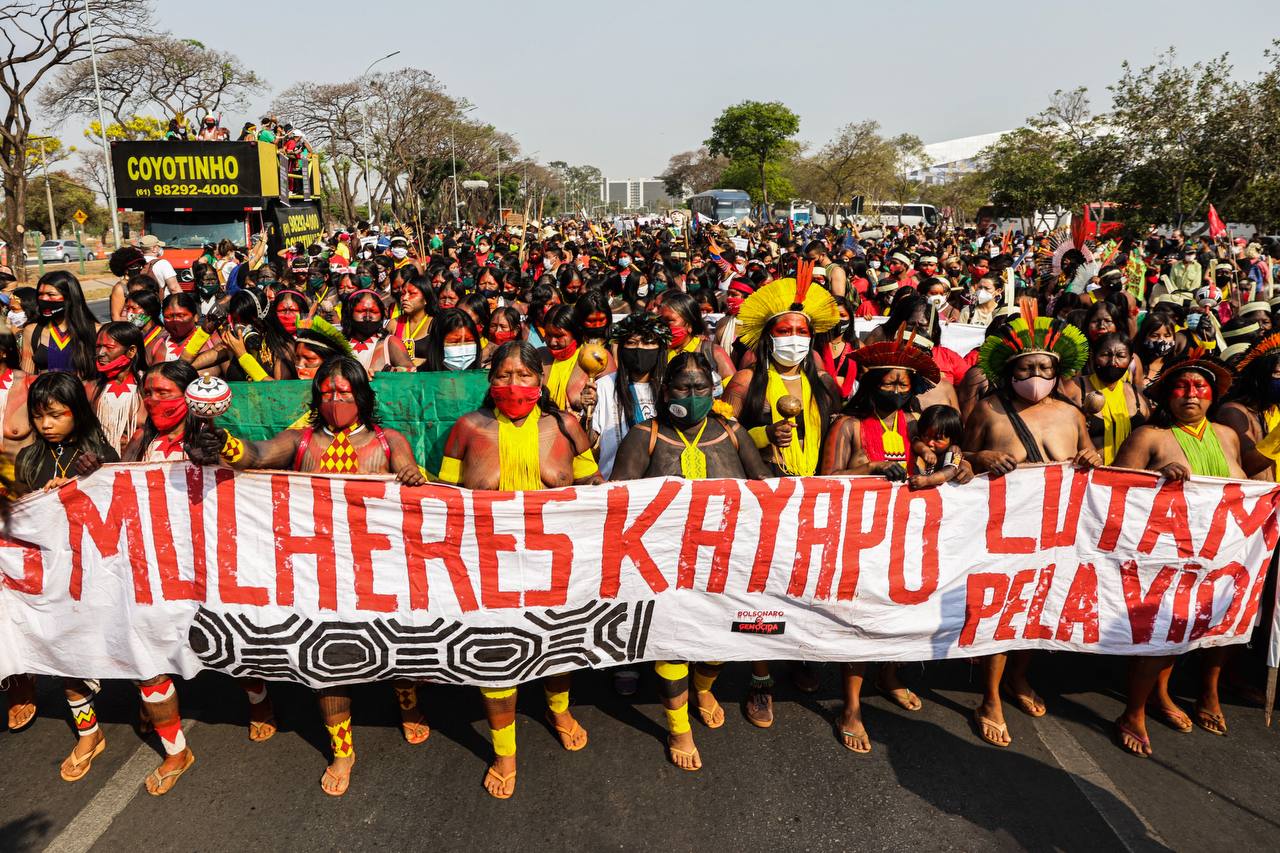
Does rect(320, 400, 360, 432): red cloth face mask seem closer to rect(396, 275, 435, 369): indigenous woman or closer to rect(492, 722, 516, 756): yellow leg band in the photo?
rect(492, 722, 516, 756): yellow leg band

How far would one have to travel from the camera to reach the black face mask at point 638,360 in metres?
5.07

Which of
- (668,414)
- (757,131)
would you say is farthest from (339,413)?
(757,131)

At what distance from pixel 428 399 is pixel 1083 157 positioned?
3061cm

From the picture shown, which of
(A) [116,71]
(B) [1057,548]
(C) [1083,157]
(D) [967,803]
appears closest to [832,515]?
(B) [1057,548]

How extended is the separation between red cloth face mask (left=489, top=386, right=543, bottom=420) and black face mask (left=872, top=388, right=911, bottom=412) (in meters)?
1.66

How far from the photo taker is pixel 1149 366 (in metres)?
6.46

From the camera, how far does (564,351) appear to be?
582 cm

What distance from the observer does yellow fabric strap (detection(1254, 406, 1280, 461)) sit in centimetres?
443

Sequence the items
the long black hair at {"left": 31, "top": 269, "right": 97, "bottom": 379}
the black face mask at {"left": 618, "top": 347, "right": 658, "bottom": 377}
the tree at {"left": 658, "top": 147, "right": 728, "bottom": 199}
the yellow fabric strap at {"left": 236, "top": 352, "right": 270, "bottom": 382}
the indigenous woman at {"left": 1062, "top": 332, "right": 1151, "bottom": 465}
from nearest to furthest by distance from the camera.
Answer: the black face mask at {"left": 618, "top": 347, "right": 658, "bottom": 377}, the indigenous woman at {"left": 1062, "top": 332, "right": 1151, "bottom": 465}, the yellow fabric strap at {"left": 236, "top": 352, "right": 270, "bottom": 382}, the long black hair at {"left": 31, "top": 269, "right": 97, "bottom": 379}, the tree at {"left": 658, "top": 147, "right": 728, "bottom": 199}

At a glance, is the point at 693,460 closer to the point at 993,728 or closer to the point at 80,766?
the point at 993,728

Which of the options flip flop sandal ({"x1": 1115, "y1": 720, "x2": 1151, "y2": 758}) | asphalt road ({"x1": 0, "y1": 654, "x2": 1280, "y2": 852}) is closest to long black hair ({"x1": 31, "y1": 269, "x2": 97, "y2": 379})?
asphalt road ({"x1": 0, "y1": 654, "x2": 1280, "y2": 852})

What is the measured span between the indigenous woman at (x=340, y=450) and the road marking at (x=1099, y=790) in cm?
309

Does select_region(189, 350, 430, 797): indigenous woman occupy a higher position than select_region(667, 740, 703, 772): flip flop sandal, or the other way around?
select_region(189, 350, 430, 797): indigenous woman

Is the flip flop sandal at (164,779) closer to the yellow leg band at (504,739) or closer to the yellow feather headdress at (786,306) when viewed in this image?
the yellow leg band at (504,739)
